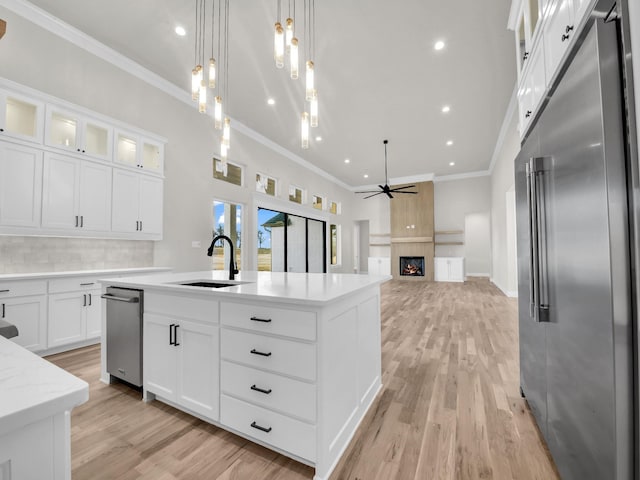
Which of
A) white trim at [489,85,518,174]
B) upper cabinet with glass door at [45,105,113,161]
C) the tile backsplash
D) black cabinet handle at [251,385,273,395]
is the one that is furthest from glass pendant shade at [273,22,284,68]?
white trim at [489,85,518,174]

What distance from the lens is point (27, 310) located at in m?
2.86

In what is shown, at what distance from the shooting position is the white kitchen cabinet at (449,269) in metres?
9.14

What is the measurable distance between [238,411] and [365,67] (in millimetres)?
4250

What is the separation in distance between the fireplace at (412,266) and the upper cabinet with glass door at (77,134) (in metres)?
8.61

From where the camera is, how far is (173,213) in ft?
14.8

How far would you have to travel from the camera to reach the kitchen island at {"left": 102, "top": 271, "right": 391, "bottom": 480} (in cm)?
142

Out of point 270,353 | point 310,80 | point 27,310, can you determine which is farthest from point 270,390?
point 27,310

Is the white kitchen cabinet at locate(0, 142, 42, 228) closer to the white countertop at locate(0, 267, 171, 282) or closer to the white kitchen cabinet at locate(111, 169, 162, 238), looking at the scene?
the white countertop at locate(0, 267, 171, 282)

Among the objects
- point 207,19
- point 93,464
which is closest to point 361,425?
point 93,464

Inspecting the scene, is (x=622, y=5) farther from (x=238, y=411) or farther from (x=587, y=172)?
(x=238, y=411)

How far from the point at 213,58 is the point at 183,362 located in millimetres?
2929

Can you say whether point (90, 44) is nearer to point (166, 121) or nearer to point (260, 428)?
point (166, 121)

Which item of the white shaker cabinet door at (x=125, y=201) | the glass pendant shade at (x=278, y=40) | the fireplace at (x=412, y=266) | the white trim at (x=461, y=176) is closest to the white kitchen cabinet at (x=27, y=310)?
the white shaker cabinet door at (x=125, y=201)

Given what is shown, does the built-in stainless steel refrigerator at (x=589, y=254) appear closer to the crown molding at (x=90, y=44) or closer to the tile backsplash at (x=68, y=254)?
the tile backsplash at (x=68, y=254)
